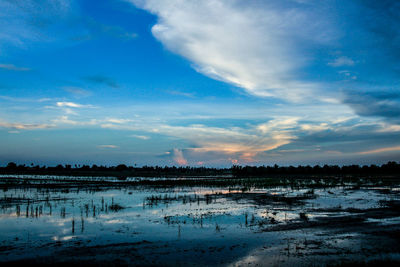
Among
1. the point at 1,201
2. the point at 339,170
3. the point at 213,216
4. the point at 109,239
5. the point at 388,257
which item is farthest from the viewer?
the point at 339,170

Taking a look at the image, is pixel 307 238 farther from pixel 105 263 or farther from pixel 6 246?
pixel 6 246

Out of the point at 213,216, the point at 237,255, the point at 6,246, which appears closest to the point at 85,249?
the point at 6,246

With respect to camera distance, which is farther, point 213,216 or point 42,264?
point 213,216

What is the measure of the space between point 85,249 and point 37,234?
13.7ft

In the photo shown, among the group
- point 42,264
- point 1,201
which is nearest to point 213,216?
point 42,264

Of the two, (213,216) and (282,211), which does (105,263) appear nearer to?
(213,216)

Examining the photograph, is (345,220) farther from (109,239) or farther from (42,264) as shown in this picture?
(42,264)

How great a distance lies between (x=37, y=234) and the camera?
14008 mm

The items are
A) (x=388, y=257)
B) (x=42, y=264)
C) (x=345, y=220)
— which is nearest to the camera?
(x=42, y=264)

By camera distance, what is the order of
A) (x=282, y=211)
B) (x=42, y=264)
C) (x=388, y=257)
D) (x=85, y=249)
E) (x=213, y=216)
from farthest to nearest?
1. (x=282, y=211)
2. (x=213, y=216)
3. (x=85, y=249)
4. (x=388, y=257)
5. (x=42, y=264)

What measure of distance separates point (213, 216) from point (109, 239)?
7.88 metres

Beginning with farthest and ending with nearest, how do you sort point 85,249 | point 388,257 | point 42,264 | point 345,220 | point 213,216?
point 213,216 < point 345,220 < point 85,249 < point 388,257 < point 42,264

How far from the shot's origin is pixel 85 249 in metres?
11.6

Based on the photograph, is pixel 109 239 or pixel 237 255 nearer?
pixel 237 255
